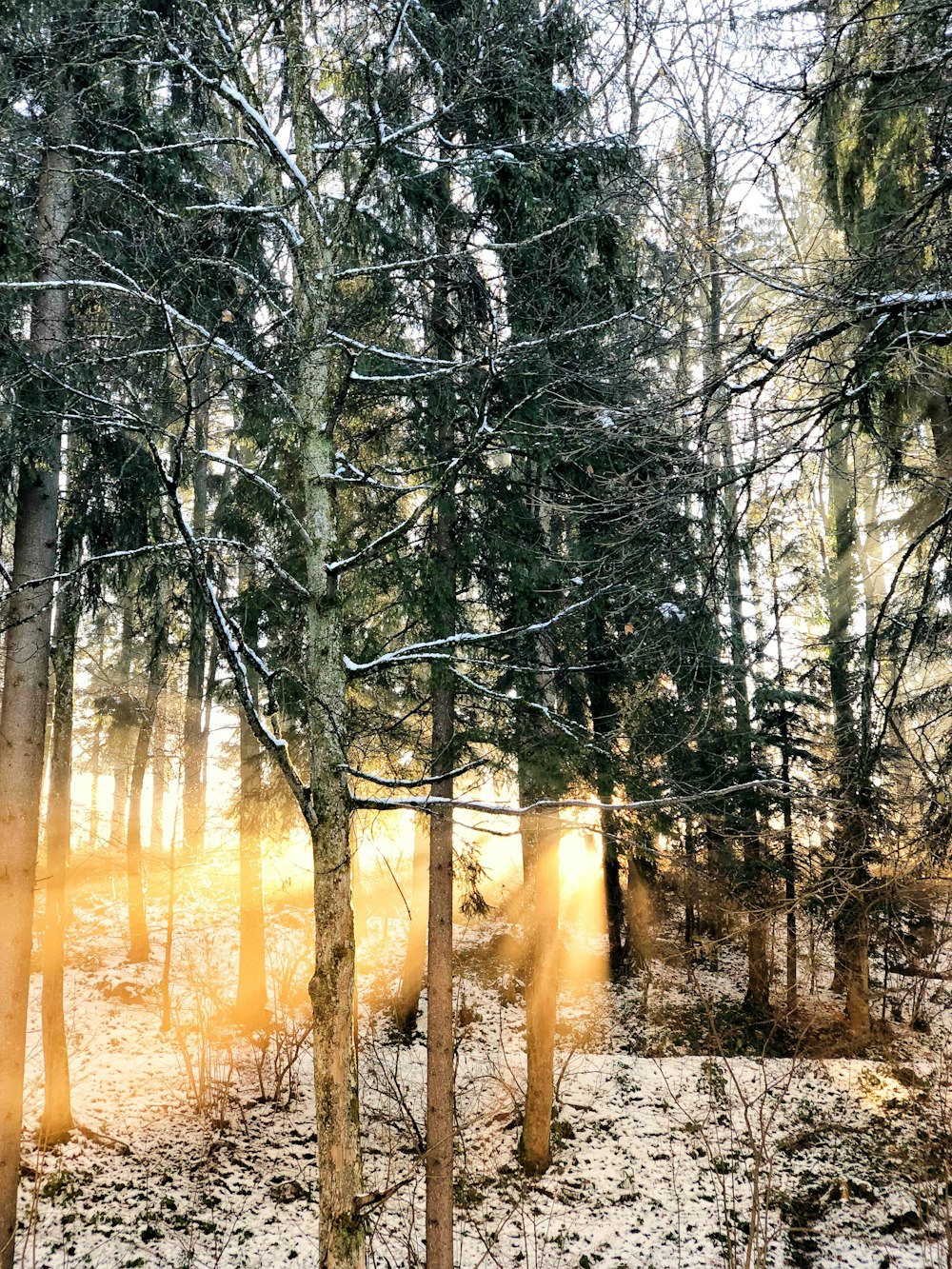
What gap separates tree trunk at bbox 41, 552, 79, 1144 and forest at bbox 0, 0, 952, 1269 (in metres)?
0.06

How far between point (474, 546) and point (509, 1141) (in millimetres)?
6943

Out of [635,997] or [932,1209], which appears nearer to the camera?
[932,1209]

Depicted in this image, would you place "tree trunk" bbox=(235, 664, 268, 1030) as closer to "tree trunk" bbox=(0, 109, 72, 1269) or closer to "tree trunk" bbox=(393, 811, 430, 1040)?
"tree trunk" bbox=(393, 811, 430, 1040)

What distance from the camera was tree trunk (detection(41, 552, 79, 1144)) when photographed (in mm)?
7203

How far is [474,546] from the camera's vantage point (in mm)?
7156

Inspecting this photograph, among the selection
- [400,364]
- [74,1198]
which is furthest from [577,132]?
[74,1198]

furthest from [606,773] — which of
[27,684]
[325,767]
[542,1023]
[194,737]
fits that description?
[194,737]

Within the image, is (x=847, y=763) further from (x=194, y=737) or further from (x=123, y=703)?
(x=123, y=703)

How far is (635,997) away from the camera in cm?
1236

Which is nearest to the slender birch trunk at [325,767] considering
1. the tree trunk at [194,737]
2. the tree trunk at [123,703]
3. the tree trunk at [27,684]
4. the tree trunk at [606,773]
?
the tree trunk at [606,773]

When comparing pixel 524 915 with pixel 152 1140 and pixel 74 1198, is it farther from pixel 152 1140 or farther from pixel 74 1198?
pixel 74 1198

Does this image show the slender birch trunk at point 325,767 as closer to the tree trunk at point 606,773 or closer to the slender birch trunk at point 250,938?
the tree trunk at point 606,773

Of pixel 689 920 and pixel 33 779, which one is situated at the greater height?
pixel 33 779

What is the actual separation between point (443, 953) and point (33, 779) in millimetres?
4055
